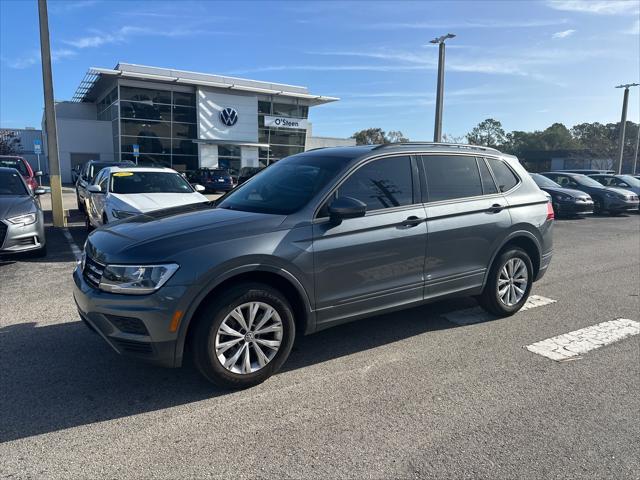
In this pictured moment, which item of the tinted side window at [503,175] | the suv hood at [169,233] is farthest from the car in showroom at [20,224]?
the tinted side window at [503,175]

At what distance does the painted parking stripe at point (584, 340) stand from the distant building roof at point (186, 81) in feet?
112

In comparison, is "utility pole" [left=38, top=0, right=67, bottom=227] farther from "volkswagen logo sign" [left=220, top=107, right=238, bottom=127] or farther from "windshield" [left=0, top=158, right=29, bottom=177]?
"volkswagen logo sign" [left=220, top=107, right=238, bottom=127]

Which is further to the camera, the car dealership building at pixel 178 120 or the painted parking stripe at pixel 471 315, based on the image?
the car dealership building at pixel 178 120

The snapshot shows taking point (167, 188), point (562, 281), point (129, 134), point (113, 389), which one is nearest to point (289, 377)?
point (113, 389)

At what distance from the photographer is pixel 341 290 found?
3.94m

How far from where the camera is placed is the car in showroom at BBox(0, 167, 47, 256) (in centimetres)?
719

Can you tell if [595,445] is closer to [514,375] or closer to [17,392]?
[514,375]

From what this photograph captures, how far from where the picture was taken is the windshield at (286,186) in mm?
4023

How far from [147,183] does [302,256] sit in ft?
23.0

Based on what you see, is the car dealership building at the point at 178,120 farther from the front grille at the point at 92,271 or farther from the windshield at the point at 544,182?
the front grille at the point at 92,271

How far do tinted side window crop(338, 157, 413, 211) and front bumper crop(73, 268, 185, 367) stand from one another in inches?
66.8

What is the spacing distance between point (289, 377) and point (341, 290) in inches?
32.3

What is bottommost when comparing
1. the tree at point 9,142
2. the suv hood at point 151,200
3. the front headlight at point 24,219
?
the front headlight at point 24,219

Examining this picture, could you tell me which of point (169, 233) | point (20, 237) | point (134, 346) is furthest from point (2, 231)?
point (134, 346)
